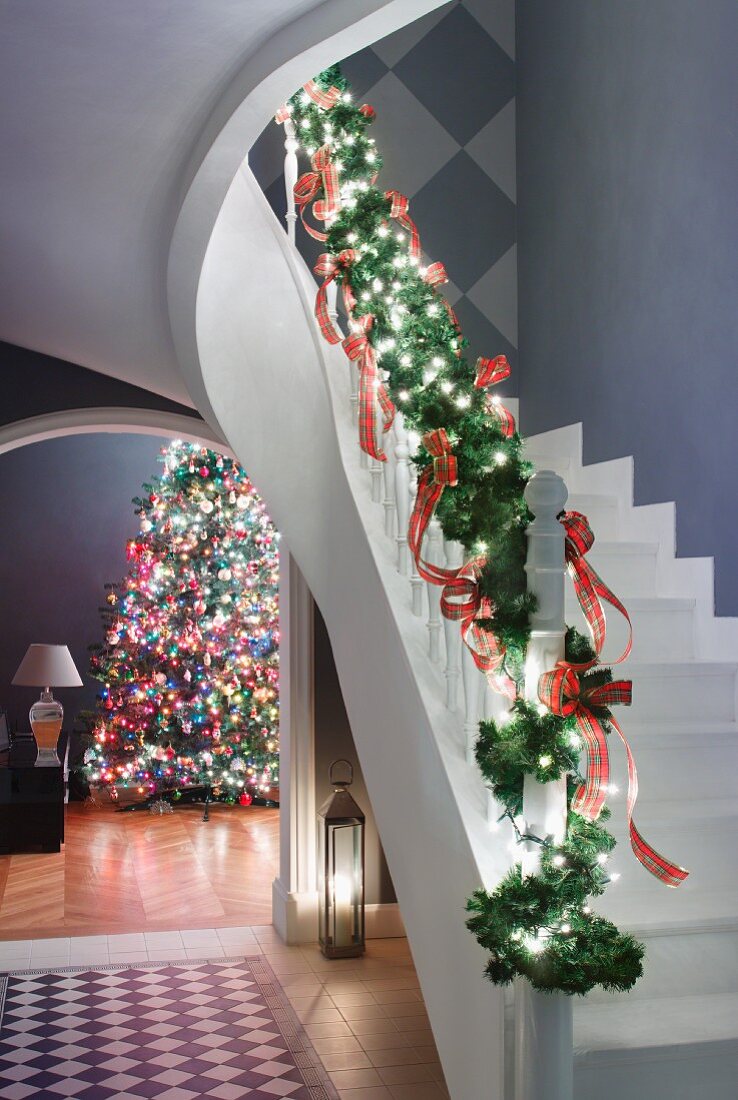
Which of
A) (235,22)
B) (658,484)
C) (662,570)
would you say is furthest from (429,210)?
(235,22)

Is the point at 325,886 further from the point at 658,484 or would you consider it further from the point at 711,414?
the point at 711,414

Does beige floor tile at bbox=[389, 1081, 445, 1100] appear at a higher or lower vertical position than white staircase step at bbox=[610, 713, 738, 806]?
lower

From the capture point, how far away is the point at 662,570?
3990 mm


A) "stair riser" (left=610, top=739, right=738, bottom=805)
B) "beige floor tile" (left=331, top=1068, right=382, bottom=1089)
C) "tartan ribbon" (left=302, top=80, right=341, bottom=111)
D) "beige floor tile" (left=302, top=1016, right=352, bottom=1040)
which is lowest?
"beige floor tile" (left=331, top=1068, right=382, bottom=1089)

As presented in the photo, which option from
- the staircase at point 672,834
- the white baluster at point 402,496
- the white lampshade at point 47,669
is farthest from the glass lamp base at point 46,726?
the white baluster at point 402,496

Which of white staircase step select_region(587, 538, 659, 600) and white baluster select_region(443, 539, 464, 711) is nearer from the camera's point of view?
white baluster select_region(443, 539, 464, 711)

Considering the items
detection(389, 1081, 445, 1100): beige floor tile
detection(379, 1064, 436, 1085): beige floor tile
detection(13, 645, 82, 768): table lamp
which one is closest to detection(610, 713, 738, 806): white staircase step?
detection(389, 1081, 445, 1100): beige floor tile

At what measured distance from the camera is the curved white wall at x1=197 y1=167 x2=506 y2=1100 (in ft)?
7.80

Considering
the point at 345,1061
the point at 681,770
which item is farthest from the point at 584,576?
the point at 345,1061

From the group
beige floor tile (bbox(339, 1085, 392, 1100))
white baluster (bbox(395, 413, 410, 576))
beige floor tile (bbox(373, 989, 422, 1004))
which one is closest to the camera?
white baluster (bbox(395, 413, 410, 576))

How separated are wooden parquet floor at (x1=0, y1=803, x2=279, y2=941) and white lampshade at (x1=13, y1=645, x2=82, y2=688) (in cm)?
110

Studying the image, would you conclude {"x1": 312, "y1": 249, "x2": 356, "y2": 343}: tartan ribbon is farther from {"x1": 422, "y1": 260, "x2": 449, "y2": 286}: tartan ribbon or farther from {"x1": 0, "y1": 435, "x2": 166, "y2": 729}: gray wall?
{"x1": 0, "y1": 435, "x2": 166, "y2": 729}: gray wall

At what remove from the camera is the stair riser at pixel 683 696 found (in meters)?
3.21

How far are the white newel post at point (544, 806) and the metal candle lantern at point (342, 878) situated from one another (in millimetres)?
3438
